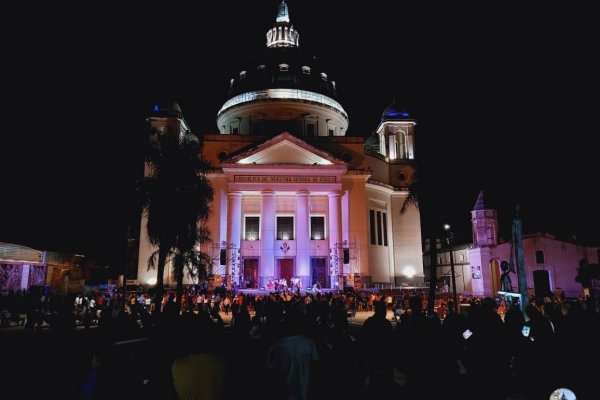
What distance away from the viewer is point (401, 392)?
25.1 ft

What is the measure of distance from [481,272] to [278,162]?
957 inches

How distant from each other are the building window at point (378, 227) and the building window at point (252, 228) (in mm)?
12435

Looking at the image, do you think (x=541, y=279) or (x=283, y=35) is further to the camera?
(x=283, y=35)

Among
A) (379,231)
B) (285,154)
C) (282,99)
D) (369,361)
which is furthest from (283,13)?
(369,361)

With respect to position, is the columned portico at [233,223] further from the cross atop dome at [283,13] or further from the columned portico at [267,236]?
the cross atop dome at [283,13]

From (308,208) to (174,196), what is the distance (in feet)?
60.2

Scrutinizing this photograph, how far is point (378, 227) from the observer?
47688 mm

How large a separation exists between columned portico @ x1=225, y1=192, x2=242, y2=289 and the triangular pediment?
→ 3.51 meters

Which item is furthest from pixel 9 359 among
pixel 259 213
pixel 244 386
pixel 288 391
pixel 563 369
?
pixel 259 213

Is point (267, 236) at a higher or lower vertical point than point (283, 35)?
lower

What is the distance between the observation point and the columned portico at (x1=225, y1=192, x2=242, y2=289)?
39.1m

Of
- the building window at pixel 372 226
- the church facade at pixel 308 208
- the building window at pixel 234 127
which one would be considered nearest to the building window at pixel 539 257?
the church facade at pixel 308 208

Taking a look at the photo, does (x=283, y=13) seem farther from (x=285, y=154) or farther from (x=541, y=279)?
(x=541, y=279)

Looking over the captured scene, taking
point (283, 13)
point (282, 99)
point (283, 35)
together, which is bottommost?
point (282, 99)
